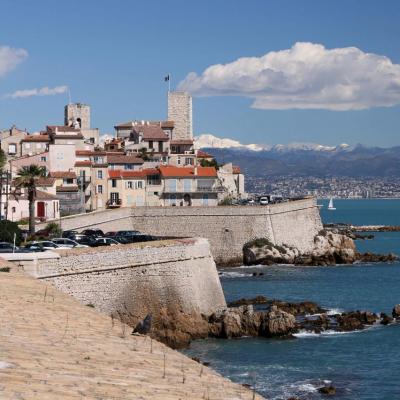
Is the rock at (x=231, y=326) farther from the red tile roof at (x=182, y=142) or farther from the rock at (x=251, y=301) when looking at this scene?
the red tile roof at (x=182, y=142)

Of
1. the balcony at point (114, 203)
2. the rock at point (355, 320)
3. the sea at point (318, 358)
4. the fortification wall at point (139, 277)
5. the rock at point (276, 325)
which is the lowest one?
the sea at point (318, 358)

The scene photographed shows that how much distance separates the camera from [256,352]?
3872 cm

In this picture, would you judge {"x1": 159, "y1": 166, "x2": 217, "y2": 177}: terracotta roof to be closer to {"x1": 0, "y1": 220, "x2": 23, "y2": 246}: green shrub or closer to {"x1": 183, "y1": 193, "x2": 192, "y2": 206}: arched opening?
{"x1": 183, "y1": 193, "x2": 192, "y2": 206}: arched opening

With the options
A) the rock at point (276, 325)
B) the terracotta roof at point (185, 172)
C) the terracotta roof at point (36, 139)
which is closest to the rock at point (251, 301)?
the rock at point (276, 325)

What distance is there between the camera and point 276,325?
140 feet

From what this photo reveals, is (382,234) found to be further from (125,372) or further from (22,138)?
(125,372)

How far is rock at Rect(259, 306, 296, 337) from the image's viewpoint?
4244 centimetres

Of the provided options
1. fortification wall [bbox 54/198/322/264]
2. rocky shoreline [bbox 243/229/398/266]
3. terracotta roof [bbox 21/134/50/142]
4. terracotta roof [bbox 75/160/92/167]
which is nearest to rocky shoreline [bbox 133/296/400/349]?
fortification wall [bbox 54/198/322/264]

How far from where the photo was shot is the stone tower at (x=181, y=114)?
122 m

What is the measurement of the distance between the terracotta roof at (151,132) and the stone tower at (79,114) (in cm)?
1215

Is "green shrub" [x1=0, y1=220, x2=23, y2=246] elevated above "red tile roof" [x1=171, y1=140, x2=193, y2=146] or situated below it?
below

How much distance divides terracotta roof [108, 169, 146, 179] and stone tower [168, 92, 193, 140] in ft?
109

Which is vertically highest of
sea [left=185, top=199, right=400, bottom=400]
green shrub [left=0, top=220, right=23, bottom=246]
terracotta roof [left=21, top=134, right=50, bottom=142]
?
terracotta roof [left=21, top=134, right=50, bottom=142]

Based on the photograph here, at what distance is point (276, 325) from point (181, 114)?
82.8 m
